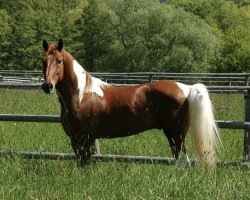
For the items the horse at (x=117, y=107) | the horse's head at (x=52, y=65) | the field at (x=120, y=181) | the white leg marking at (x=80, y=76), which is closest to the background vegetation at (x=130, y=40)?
the horse at (x=117, y=107)

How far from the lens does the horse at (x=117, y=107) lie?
20.6 feet

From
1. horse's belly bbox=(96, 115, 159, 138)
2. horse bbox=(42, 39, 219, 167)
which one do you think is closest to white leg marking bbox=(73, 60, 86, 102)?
horse bbox=(42, 39, 219, 167)

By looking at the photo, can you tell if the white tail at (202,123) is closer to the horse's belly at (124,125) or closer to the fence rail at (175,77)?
the horse's belly at (124,125)

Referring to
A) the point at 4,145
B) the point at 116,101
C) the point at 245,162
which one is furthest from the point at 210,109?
the point at 4,145

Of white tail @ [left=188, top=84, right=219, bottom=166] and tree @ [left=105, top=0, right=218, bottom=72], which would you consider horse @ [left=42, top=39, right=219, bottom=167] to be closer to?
white tail @ [left=188, top=84, right=219, bottom=166]

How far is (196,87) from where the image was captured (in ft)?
20.9

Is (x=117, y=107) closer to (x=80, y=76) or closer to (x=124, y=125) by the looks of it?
(x=124, y=125)

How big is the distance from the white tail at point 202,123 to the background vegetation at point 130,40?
34.6 m

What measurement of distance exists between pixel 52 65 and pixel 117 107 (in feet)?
3.00

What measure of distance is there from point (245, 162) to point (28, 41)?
1641 inches

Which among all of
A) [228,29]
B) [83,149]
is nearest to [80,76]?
[83,149]

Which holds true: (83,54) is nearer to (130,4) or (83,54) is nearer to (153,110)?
(130,4)

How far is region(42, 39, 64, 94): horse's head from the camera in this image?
616 centimetres

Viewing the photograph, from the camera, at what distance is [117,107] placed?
6535mm
